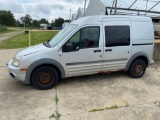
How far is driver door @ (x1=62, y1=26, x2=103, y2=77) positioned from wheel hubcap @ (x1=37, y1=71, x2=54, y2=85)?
505mm

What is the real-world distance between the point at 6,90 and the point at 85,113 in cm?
242

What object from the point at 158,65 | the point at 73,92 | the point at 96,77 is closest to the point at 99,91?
the point at 73,92

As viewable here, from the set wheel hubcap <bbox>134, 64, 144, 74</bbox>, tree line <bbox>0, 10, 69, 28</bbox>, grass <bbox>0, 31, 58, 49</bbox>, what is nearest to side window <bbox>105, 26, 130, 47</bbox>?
wheel hubcap <bbox>134, 64, 144, 74</bbox>

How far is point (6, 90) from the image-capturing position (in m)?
4.82

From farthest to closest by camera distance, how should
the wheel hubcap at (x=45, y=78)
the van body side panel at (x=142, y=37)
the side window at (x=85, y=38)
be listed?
the van body side panel at (x=142, y=37), the side window at (x=85, y=38), the wheel hubcap at (x=45, y=78)

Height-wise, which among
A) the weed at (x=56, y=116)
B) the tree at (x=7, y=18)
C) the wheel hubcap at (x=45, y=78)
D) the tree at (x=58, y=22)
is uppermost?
the tree at (x=7, y=18)

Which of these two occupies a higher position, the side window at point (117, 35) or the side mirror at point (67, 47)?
the side window at point (117, 35)

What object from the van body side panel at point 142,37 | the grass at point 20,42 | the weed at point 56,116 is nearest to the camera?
the weed at point 56,116

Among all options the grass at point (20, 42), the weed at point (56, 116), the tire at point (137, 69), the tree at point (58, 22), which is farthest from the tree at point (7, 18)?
the weed at point (56, 116)

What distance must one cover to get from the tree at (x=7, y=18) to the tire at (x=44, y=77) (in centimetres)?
9992

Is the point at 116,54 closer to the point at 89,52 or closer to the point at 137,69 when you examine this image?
the point at 89,52

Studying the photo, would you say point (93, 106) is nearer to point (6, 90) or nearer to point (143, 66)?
point (6, 90)

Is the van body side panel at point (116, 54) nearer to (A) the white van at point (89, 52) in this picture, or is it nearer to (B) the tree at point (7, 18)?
(A) the white van at point (89, 52)

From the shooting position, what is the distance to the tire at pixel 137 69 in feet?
19.4
